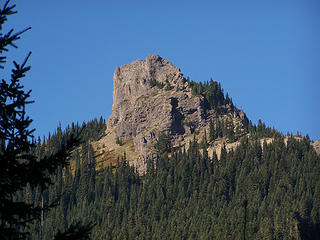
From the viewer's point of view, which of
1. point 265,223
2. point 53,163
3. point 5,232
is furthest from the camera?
point 265,223

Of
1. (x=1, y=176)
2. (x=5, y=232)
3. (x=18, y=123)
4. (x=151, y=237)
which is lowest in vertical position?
(x=5, y=232)

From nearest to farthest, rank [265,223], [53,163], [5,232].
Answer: [5,232] < [53,163] < [265,223]

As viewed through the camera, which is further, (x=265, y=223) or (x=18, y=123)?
(x=265, y=223)

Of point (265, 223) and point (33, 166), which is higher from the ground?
point (265, 223)

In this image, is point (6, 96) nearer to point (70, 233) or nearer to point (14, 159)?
point (14, 159)

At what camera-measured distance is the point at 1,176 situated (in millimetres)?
17281

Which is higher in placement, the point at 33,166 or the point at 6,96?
the point at 6,96

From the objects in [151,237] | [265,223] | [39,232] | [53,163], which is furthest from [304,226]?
[53,163]

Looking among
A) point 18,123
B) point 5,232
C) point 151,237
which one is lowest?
point 5,232

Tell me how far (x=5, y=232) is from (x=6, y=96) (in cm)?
412

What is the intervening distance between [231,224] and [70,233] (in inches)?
7075

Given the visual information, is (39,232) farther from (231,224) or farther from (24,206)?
(24,206)

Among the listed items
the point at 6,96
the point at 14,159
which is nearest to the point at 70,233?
the point at 14,159

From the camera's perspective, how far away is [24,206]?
17.3 meters
